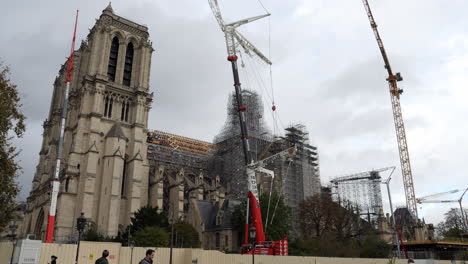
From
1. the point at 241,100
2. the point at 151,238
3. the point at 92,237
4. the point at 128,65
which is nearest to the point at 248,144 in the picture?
the point at 241,100

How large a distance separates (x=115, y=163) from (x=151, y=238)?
16.3 m

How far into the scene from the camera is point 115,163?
50094 mm

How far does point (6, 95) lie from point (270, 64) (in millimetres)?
38552

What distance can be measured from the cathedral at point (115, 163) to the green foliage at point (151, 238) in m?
7.43

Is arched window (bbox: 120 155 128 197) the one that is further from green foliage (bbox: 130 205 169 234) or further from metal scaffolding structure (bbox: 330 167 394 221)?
metal scaffolding structure (bbox: 330 167 394 221)

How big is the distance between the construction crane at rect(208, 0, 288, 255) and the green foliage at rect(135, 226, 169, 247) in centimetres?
875

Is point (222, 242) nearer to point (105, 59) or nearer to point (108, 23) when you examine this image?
point (105, 59)

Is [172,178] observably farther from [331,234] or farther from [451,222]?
[451,222]

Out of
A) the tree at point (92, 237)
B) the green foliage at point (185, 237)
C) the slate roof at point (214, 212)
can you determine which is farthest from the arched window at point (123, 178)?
the slate roof at point (214, 212)

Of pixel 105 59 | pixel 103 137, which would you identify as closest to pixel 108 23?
pixel 105 59

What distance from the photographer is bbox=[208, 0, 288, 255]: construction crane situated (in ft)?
107

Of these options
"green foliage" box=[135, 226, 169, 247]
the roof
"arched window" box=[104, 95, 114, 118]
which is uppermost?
"arched window" box=[104, 95, 114, 118]

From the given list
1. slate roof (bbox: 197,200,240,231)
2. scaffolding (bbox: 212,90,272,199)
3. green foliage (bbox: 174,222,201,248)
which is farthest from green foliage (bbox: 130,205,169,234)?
scaffolding (bbox: 212,90,272,199)

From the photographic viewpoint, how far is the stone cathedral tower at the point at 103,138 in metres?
48.4
